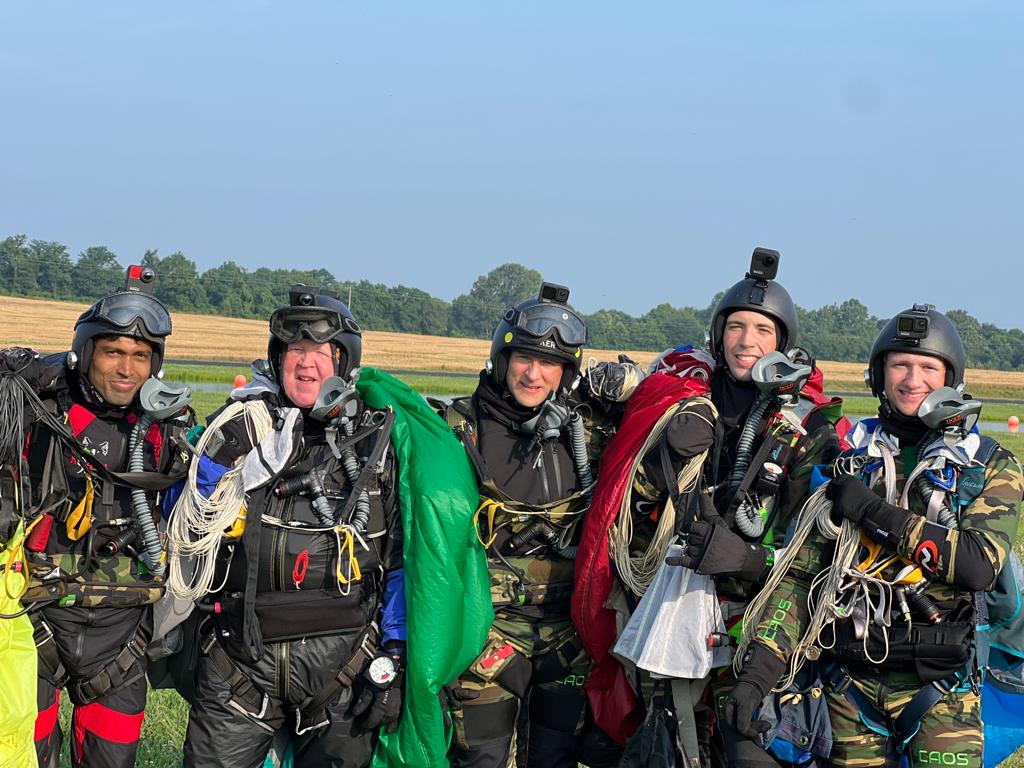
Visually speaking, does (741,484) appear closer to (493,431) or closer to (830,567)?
(830,567)

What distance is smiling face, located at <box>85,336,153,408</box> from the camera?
412 centimetres

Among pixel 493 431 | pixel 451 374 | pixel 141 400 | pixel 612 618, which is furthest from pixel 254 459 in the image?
pixel 451 374

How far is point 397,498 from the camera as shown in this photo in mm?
4160

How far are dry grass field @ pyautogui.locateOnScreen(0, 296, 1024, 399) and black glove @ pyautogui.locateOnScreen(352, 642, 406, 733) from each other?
29801mm

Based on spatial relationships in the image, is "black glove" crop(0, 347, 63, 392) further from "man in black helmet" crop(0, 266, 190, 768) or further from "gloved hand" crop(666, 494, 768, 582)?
"gloved hand" crop(666, 494, 768, 582)

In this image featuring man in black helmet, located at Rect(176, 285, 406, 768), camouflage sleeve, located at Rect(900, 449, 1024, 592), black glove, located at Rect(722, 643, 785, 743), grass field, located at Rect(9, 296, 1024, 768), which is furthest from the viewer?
grass field, located at Rect(9, 296, 1024, 768)

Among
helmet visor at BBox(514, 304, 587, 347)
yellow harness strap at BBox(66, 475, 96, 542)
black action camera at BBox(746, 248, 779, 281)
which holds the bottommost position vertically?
yellow harness strap at BBox(66, 475, 96, 542)

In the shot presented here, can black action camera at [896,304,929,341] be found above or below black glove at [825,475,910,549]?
above

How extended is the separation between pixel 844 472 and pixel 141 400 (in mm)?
2735

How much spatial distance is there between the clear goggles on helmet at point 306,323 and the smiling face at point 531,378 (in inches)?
30.8

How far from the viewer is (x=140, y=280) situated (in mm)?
4371

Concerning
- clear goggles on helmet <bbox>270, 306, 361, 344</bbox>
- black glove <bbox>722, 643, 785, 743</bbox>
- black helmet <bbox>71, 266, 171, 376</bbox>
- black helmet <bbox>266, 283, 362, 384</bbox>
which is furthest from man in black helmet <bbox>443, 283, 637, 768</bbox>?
black helmet <bbox>71, 266, 171, 376</bbox>

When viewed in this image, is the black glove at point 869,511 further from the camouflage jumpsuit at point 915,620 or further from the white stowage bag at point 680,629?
the white stowage bag at point 680,629

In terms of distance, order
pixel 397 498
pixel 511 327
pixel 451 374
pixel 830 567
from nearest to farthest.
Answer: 1. pixel 830 567
2. pixel 397 498
3. pixel 511 327
4. pixel 451 374
